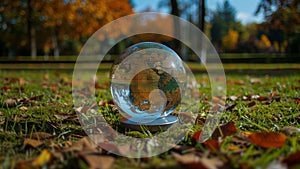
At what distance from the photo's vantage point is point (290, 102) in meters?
2.95

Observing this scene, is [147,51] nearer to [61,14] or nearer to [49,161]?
[49,161]

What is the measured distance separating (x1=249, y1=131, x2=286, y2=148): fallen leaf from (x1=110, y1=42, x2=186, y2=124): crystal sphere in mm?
760

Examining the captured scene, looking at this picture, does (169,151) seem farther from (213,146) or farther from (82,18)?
(82,18)

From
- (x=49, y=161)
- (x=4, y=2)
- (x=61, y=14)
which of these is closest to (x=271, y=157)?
(x=49, y=161)

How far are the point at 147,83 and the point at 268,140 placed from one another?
93 centimetres

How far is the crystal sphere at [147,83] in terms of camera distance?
2.14 meters

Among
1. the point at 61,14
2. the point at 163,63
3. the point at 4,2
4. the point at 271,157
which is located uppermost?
the point at 4,2

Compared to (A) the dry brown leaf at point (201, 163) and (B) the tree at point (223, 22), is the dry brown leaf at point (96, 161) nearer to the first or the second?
(A) the dry brown leaf at point (201, 163)

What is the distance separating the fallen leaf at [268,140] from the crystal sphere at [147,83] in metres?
0.76

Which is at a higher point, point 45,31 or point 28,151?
point 45,31

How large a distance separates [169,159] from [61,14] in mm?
19305

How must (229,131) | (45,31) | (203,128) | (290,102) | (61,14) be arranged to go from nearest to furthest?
(229,131) → (203,128) → (290,102) → (61,14) → (45,31)

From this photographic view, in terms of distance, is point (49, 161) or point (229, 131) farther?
point (229, 131)

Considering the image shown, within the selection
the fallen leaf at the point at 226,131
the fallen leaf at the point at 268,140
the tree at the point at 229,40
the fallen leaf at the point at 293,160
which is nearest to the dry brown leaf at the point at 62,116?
the fallen leaf at the point at 226,131
